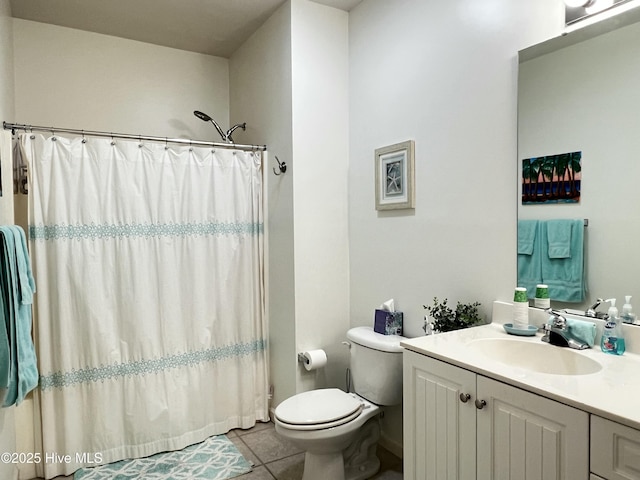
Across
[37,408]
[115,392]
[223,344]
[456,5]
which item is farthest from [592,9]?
[37,408]

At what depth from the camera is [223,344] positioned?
2.67m

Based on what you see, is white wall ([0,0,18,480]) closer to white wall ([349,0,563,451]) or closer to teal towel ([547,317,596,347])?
white wall ([349,0,563,451])

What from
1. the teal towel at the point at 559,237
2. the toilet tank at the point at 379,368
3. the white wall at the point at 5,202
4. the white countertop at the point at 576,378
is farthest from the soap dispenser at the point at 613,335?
the white wall at the point at 5,202

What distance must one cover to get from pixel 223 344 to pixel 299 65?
1794mm

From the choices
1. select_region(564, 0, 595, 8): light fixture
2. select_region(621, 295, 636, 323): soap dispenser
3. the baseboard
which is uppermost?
select_region(564, 0, 595, 8): light fixture

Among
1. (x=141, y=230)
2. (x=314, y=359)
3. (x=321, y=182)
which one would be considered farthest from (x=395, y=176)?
(x=141, y=230)

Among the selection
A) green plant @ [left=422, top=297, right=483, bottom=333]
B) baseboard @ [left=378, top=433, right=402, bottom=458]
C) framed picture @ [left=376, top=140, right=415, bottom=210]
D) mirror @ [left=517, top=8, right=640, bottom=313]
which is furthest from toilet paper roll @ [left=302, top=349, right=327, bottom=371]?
mirror @ [left=517, top=8, right=640, bottom=313]

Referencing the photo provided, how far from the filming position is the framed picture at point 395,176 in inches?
87.2

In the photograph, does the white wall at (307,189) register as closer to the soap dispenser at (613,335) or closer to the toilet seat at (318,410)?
the toilet seat at (318,410)

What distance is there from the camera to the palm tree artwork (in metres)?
1.54

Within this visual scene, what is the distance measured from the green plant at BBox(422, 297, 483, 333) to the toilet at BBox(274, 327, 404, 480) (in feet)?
0.84

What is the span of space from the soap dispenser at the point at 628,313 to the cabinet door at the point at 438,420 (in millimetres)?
576

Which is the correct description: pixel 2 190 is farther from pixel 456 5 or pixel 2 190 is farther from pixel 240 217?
pixel 456 5

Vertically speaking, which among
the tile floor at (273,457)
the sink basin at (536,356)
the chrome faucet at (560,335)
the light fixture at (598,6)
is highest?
the light fixture at (598,6)
